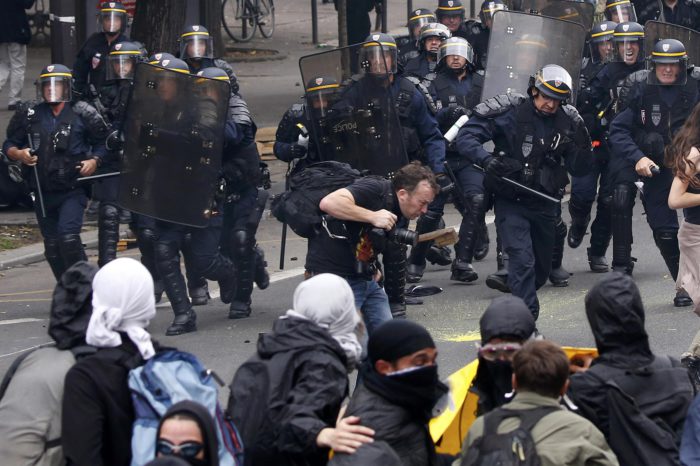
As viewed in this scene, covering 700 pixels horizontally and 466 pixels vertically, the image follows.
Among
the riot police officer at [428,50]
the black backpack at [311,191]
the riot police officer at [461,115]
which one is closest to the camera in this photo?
the black backpack at [311,191]

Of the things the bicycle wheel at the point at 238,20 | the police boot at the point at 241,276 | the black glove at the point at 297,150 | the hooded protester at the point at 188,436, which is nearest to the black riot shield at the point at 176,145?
the police boot at the point at 241,276

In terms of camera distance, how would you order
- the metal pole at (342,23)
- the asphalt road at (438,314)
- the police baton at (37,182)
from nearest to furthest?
1. the asphalt road at (438,314)
2. the police baton at (37,182)
3. the metal pole at (342,23)

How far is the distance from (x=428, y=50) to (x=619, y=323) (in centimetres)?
792

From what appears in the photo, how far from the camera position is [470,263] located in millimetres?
10891

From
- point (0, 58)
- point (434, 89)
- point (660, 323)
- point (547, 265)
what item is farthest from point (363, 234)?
point (0, 58)

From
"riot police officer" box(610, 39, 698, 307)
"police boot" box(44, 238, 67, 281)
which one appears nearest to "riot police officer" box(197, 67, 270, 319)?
"police boot" box(44, 238, 67, 281)

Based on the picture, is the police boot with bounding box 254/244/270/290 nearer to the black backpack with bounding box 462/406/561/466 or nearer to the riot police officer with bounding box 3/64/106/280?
the riot police officer with bounding box 3/64/106/280

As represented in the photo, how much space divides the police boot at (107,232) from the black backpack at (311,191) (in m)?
3.03

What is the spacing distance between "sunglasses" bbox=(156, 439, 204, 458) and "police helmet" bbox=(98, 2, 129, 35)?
8852 mm

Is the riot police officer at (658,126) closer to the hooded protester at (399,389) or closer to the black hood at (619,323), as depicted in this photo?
the black hood at (619,323)

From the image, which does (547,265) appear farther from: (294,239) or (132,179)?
(294,239)

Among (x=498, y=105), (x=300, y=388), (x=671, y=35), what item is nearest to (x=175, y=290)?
(x=498, y=105)

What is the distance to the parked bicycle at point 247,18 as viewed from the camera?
23.4 metres

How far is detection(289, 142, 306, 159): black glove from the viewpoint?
32.7 ft
